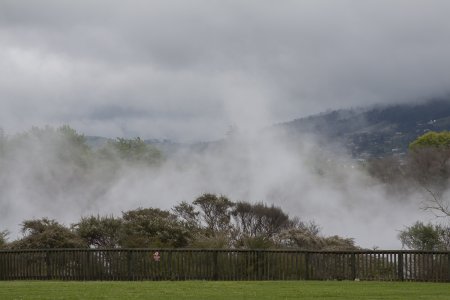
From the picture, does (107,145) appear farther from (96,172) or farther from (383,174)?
(383,174)

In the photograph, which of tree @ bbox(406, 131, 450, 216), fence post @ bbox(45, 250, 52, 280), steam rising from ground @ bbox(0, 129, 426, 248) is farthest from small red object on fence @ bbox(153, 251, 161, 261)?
tree @ bbox(406, 131, 450, 216)

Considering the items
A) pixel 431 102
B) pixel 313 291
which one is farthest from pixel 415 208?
pixel 431 102

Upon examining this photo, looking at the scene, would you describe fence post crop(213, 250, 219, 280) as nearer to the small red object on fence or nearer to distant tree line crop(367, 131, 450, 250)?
the small red object on fence

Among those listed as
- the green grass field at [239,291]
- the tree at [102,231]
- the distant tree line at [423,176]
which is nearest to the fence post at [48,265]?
the green grass field at [239,291]

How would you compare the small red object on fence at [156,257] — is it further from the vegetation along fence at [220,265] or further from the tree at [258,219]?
the tree at [258,219]

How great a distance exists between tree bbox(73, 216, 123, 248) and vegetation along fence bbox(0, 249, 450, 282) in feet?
20.9

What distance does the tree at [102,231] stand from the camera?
31.4 meters

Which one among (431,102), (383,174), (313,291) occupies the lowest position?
(313,291)

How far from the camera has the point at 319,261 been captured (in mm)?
23625

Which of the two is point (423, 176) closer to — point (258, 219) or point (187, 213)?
point (258, 219)

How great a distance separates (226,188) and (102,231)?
29.1 metres

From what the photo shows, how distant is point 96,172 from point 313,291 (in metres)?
50.4

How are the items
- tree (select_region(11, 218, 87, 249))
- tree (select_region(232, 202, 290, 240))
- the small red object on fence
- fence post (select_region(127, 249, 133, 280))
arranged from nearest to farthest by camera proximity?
the small red object on fence → fence post (select_region(127, 249, 133, 280)) → tree (select_region(11, 218, 87, 249)) → tree (select_region(232, 202, 290, 240))

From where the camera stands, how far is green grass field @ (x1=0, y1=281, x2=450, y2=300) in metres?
17.0
